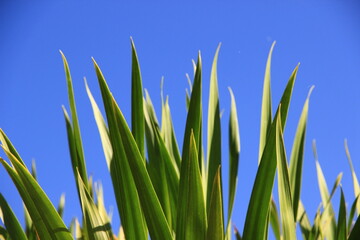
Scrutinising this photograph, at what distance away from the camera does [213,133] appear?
0.83m

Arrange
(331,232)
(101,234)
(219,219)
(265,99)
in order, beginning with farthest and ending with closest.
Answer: (331,232)
(265,99)
(101,234)
(219,219)

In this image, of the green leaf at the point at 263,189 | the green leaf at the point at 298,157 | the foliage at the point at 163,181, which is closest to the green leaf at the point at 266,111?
the foliage at the point at 163,181

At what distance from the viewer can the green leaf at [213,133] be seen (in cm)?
78

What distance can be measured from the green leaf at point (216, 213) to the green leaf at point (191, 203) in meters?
0.02

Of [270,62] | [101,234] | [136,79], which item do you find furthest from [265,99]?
[101,234]

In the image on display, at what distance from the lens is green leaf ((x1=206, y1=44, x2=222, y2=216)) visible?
0.78 meters

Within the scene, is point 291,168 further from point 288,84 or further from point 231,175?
point 288,84

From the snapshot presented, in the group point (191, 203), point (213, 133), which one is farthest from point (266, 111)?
point (191, 203)

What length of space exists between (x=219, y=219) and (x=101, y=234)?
0.23 m

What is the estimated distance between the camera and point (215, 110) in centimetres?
87

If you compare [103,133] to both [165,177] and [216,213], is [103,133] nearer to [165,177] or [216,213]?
[165,177]

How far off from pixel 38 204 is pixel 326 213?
2.54 feet

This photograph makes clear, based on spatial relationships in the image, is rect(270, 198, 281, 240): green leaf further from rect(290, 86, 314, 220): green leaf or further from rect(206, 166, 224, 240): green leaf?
rect(206, 166, 224, 240): green leaf

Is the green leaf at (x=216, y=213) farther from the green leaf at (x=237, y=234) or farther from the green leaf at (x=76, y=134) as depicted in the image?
the green leaf at (x=237, y=234)
